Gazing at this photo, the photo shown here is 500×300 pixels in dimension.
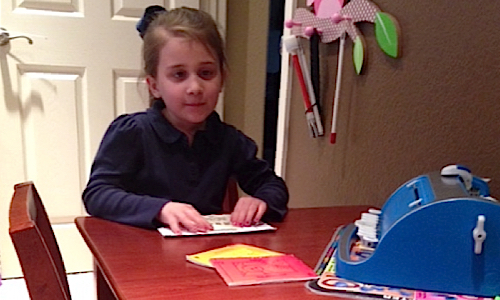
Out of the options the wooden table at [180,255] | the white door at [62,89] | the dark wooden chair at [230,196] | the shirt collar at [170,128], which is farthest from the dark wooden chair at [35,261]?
the white door at [62,89]

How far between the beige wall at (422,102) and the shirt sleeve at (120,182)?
0.58 metres

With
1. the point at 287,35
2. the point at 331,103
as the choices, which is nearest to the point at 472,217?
the point at 331,103

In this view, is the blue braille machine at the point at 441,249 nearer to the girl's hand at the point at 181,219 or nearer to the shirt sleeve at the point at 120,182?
the girl's hand at the point at 181,219

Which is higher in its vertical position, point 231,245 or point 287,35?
point 287,35

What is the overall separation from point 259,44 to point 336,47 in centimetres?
94

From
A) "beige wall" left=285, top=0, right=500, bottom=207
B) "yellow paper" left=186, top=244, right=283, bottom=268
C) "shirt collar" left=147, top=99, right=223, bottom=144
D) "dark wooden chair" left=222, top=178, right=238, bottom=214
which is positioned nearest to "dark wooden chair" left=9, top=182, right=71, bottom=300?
"yellow paper" left=186, top=244, right=283, bottom=268

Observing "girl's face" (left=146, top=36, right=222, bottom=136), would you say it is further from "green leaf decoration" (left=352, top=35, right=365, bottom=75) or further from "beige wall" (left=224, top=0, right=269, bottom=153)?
"beige wall" (left=224, top=0, right=269, bottom=153)

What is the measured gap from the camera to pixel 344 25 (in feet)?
4.52

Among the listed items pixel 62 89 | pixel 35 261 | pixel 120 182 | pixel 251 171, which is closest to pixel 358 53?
pixel 251 171

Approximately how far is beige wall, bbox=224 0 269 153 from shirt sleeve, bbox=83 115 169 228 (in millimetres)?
1238

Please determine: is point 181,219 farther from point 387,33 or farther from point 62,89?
point 62,89

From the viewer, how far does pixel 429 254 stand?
27.9 inches

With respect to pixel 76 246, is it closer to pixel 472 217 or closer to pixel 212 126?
pixel 212 126

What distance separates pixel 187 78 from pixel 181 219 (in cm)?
33
